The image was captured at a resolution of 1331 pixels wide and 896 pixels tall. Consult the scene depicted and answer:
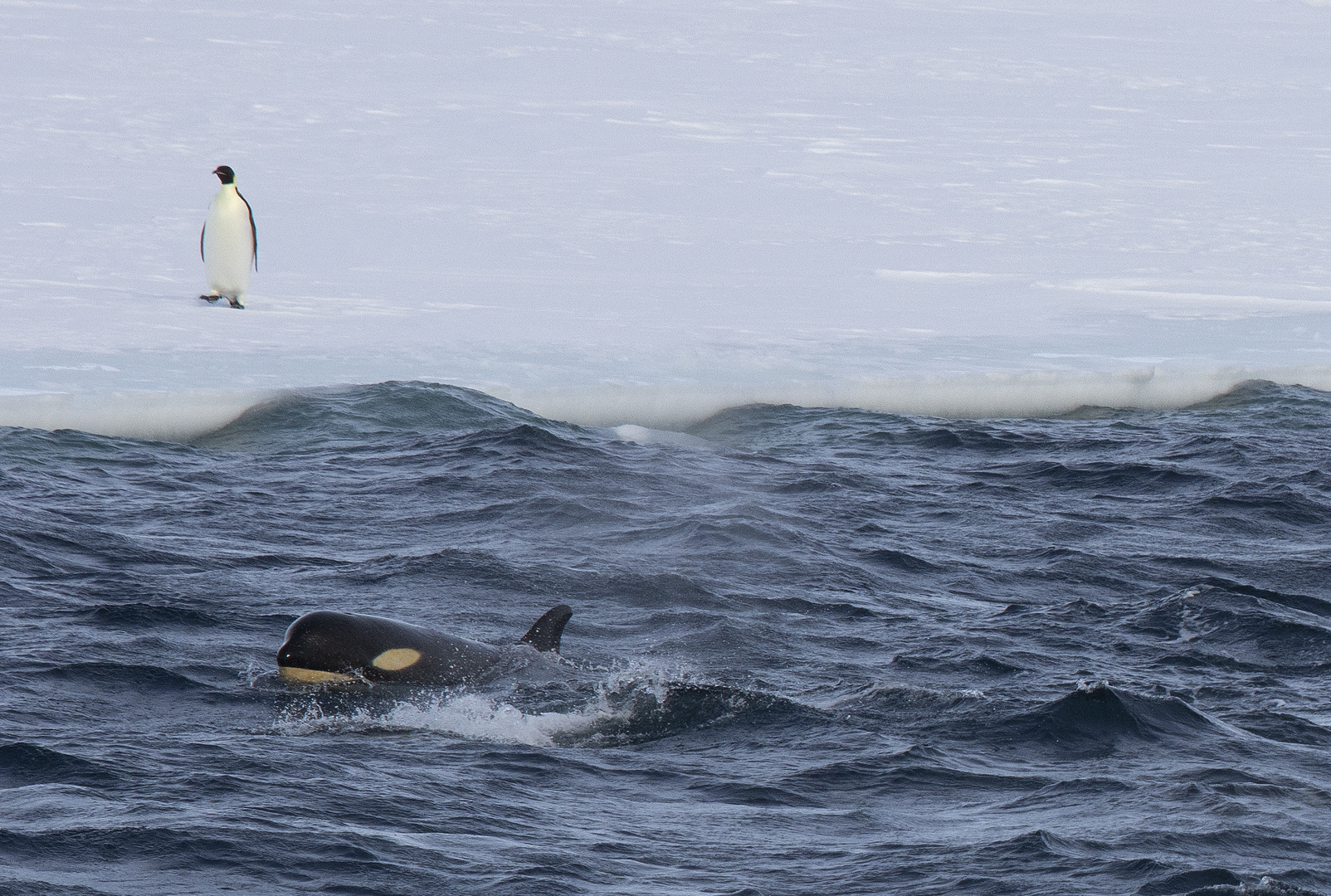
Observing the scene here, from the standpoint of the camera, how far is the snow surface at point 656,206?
11477mm

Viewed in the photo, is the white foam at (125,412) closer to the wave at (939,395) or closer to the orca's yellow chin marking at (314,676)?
the wave at (939,395)

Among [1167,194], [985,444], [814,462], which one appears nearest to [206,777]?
[814,462]

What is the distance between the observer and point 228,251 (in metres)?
13.1

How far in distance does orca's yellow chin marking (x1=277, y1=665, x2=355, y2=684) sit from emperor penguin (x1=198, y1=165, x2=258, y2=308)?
305 inches

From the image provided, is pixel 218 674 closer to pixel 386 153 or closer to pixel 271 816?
pixel 271 816

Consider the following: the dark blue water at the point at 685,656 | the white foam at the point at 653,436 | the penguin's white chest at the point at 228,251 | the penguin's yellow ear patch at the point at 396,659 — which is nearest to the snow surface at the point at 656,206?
the white foam at the point at 653,436

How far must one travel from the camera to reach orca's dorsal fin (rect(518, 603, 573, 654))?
19.7 feet

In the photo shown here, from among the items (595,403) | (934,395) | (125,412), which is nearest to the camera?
(125,412)

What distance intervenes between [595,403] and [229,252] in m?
4.06

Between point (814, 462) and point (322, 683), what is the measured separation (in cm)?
448

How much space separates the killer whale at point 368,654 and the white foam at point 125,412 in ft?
14.4

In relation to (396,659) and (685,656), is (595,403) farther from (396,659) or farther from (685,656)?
(396,659)

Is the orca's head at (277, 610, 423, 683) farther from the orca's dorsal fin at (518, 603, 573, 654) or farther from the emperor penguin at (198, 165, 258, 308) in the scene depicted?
the emperor penguin at (198, 165, 258, 308)

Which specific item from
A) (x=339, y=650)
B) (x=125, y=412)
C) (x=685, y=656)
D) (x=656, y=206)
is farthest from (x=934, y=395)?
(x=656, y=206)
